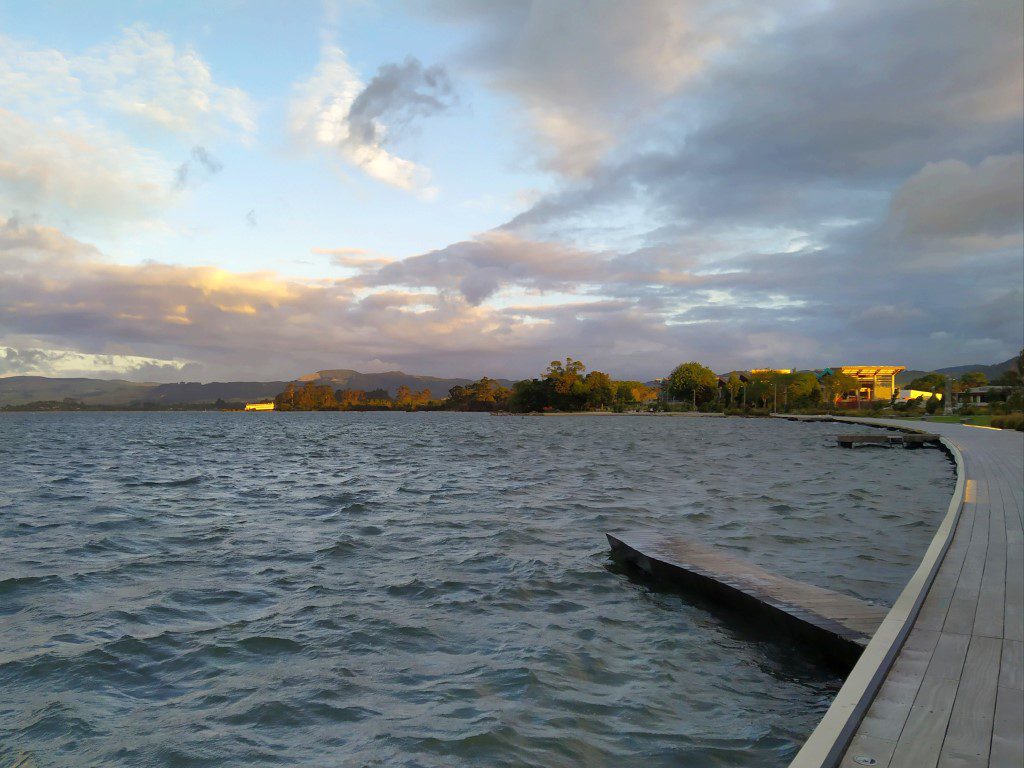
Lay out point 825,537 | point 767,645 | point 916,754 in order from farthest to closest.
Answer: point 825,537 < point 767,645 < point 916,754

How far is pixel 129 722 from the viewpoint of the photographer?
5.91m

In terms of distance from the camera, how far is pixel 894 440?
41500 millimetres

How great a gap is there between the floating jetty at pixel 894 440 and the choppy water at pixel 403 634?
81.2ft

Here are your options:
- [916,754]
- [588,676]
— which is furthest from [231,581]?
[916,754]

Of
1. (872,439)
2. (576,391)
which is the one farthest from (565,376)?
(872,439)

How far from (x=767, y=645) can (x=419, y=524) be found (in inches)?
377

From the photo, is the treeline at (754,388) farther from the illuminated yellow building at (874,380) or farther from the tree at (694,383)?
the illuminated yellow building at (874,380)

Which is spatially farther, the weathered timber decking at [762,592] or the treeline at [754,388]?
the treeline at [754,388]

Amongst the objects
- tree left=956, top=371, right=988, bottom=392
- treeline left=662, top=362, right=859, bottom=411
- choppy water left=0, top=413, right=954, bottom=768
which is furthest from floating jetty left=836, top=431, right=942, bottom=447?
tree left=956, top=371, right=988, bottom=392

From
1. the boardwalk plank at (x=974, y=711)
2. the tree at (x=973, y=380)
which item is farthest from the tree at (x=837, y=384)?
the boardwalk plank at (x=974, y=711)

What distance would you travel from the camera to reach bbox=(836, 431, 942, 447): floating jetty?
40.0 metres

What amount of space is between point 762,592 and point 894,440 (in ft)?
127

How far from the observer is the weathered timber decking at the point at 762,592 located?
22.7 feet

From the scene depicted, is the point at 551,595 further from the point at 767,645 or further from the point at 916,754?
the point at 916,754
